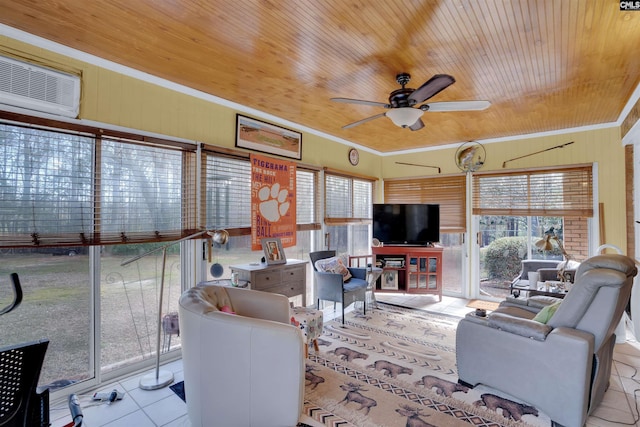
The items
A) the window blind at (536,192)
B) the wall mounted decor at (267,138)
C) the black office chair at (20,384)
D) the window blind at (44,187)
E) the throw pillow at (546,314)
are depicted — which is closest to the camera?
the black office chair at (20,384)

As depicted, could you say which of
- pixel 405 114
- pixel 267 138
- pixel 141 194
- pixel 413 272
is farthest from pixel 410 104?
pixel 413 272

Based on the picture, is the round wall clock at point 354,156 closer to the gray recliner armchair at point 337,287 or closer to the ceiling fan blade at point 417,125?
the gray recliner armchair at point 337,287

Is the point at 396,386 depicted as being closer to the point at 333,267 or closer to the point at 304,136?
the point at 333,267

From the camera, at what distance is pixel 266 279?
11.3 ft

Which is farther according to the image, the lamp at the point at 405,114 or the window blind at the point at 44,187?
the lamp at the point at 405,114

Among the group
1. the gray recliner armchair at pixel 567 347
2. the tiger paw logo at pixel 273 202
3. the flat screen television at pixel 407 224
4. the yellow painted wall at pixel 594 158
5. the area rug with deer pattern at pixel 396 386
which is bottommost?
the area rug with deer pattern at pixel 396 386

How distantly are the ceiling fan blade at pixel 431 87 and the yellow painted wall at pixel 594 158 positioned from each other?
306cm

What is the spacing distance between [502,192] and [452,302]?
6.08 feet

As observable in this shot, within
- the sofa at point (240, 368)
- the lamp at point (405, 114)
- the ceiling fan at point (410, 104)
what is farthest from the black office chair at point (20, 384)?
the lamp at point (405, 114)

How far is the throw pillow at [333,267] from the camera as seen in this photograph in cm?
415

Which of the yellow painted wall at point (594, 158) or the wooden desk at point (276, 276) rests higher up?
the yellow painted wall at point (594, 158)

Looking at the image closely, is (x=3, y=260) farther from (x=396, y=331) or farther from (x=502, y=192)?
(x=502, y=192)

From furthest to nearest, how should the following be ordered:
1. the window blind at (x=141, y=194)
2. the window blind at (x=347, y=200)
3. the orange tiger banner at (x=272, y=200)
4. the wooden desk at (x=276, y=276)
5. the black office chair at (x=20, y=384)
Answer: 1. the window blind at (x=347, y=200)
2. the orange tiger banner at (x=272, y=200)
3. the wooden desk at (x=276, y=276)
4. the window blind at (x=141, y=194)
5. the black office chair at (x=20, y=384)

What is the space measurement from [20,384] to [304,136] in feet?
12.4
